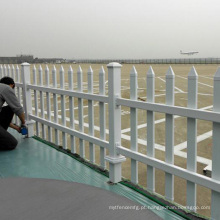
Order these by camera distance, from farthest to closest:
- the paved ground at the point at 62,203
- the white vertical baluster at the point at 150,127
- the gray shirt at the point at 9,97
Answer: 1. the gray shirt at the point at 9,97
2. the white vertical baluster at the point at 150,127
3. the paved ground at the point at 62,203

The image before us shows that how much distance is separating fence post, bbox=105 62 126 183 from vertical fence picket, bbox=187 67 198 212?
3.36 ft

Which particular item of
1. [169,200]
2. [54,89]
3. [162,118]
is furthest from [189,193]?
[162,118]

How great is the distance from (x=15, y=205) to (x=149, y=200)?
6.54ft

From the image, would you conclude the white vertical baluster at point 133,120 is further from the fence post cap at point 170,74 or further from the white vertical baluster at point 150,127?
the fence post cap at point 170,74

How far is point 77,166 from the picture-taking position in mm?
4266

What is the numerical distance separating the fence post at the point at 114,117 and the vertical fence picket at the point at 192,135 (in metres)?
1.02

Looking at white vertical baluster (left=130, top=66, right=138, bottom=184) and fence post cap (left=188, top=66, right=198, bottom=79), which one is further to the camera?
white vertical baluster (left=130, top=66, right=138, bottom=184)

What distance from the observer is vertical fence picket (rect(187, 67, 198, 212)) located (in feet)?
8.86

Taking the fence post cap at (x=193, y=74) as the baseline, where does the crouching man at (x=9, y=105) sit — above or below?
below

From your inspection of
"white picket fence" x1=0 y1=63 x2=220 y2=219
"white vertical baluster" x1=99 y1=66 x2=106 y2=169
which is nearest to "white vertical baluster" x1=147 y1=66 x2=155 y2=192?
"white picket fence" x1=0 y1=63 x2=220 y2=219

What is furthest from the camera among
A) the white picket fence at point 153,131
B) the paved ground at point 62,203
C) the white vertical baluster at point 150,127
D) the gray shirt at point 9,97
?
the gray shirt at point 9,97

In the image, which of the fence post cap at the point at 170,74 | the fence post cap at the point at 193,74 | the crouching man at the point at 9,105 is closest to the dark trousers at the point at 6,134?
the crouching man at the point at 9,105

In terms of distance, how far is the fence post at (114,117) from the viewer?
3.50 metres

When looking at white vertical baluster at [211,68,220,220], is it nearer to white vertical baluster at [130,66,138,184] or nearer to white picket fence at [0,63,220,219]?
white picket fence at [0,63,220,219]
